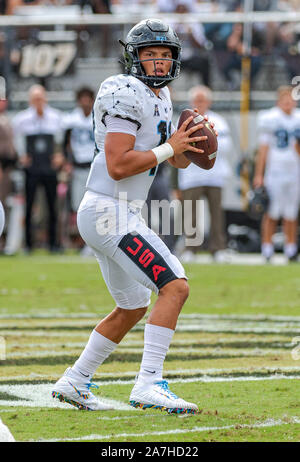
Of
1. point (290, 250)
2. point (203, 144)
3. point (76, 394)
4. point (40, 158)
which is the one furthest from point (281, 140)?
point (76, 394)

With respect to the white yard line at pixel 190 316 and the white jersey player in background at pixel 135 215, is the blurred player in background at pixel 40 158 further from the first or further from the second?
the white jersey player in background at pixel 135 215

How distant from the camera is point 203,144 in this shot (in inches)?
164

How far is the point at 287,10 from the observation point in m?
14.2

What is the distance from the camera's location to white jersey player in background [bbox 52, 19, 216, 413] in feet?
12.8

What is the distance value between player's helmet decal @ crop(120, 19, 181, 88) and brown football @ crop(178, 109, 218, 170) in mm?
189

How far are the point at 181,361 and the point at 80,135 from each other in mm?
7215

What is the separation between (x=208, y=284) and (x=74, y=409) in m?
4.86

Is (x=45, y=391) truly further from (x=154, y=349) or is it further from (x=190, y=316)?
(x=190, y=316)

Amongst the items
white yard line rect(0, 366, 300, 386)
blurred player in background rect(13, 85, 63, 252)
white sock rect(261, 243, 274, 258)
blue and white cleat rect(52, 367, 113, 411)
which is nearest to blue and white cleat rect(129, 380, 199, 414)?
blue and white cleat rect(52, 367, 113, 411)

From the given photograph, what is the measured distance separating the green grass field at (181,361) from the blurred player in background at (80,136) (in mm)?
3108

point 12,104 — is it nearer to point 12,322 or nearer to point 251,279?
point 251,279

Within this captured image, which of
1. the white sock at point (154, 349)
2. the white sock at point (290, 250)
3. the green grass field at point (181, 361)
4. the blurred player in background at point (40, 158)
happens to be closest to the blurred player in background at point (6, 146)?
the blurred player in background at point (40, 158)

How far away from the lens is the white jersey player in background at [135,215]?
12.8 feet
